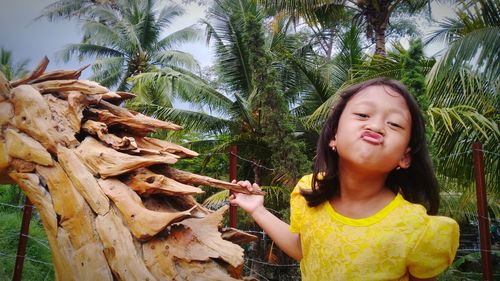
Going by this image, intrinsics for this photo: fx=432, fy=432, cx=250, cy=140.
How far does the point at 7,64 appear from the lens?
4527mm

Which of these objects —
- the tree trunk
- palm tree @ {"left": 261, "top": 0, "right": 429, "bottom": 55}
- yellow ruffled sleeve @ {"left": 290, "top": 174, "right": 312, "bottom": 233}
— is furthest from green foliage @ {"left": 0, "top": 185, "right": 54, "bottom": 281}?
the tree trunk

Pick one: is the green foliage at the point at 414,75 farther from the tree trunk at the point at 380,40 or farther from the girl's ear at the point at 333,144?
the tree trunk at the point at 380,40

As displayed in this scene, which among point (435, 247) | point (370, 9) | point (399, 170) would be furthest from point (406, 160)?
point (370, 9)

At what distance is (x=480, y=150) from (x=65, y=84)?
198 cm

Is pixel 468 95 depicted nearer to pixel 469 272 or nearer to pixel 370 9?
pixel 469 272

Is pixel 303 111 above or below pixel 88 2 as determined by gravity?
below

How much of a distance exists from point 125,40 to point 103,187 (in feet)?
34.8

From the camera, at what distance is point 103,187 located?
1.02 metres

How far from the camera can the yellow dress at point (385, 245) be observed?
0.83 meters

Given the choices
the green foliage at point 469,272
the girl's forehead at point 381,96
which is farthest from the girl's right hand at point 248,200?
the green foliage at point 469,272

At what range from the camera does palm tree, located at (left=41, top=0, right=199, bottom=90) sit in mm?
10773

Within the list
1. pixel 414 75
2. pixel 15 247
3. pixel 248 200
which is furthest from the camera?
pixel 15 247

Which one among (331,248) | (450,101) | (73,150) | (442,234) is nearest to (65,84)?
(73,150)

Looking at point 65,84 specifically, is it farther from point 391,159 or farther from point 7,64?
point 7,64
